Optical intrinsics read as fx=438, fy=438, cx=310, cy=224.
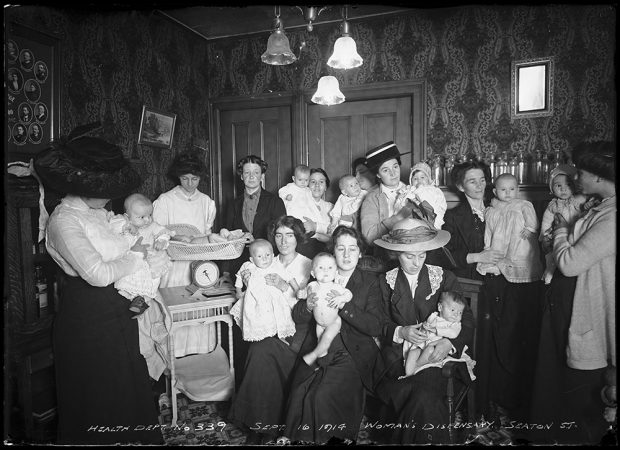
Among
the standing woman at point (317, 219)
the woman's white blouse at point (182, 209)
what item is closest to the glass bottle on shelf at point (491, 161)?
the standing woman at point (317, 219)

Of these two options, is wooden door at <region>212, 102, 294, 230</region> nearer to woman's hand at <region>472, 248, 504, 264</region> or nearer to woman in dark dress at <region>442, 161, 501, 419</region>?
woman in dark dress at <region>442, 161, 501, 419</region>

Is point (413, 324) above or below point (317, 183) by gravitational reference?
below

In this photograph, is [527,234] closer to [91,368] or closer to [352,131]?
[352,131]

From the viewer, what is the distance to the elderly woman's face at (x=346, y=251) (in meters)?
2.92

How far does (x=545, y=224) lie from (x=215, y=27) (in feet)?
13.7

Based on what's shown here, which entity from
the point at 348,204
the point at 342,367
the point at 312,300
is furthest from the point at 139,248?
the point at 348,204

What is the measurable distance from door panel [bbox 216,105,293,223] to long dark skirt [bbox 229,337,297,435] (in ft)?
9.67

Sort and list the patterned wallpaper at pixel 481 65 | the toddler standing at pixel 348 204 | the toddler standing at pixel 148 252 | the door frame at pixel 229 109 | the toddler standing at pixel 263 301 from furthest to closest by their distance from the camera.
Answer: the door frame at pixel 229 109 < the patterned wallpaper at pixel 481 65 < the toddler standing at pixel 348 204 < the toddler standing at pixel 263 301 < the toddler standing at pixel 148 252

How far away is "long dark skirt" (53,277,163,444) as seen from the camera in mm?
2535

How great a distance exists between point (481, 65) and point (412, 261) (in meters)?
3.01

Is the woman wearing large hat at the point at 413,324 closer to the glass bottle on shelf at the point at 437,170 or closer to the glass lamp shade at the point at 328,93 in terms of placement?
the glass lamp shade at the point at 328,93

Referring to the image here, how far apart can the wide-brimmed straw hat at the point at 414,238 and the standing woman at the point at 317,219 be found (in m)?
1.16

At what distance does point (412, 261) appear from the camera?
2861 mm

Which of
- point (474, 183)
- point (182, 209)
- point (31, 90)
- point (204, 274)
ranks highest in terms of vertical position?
point (31, 90)
